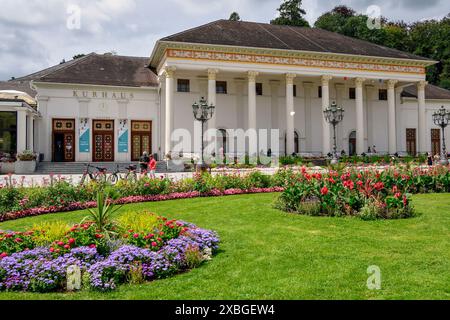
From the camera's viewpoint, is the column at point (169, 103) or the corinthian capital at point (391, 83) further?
the corinthian capital at point (391, 83)

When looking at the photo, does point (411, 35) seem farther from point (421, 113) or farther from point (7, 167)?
point (7, 167)

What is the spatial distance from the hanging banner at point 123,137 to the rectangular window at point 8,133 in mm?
8149

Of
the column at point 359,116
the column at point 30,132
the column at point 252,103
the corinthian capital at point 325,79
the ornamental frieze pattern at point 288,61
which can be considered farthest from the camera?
the column at point 359,116

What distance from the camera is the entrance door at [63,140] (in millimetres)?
33812

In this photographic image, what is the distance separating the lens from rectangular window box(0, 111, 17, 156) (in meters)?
29.9

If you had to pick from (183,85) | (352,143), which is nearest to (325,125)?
(352,143)

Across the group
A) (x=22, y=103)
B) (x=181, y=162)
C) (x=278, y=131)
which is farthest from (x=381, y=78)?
(x=22, y=103)

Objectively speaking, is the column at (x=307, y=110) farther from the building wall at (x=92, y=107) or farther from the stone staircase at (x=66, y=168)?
the stone staircase at (x=66, y=168)

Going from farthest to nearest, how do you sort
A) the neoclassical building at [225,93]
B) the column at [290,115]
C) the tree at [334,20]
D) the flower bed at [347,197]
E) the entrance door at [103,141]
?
the tree at [334,20] → the column at [290,115] → the entrance door at [103,141] → the neoclassical building at [225,93] → the flower bed at [347,197]

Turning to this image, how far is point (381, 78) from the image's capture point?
38625 mm

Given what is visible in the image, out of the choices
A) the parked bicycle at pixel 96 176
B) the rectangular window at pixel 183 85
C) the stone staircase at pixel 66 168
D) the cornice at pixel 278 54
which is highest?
the cornice at pixel 278 54

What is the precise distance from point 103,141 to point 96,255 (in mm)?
30190

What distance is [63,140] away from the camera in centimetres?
3403

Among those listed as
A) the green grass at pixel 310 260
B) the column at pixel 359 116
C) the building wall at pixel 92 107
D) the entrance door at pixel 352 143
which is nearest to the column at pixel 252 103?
the building wall at pixel 92 107
